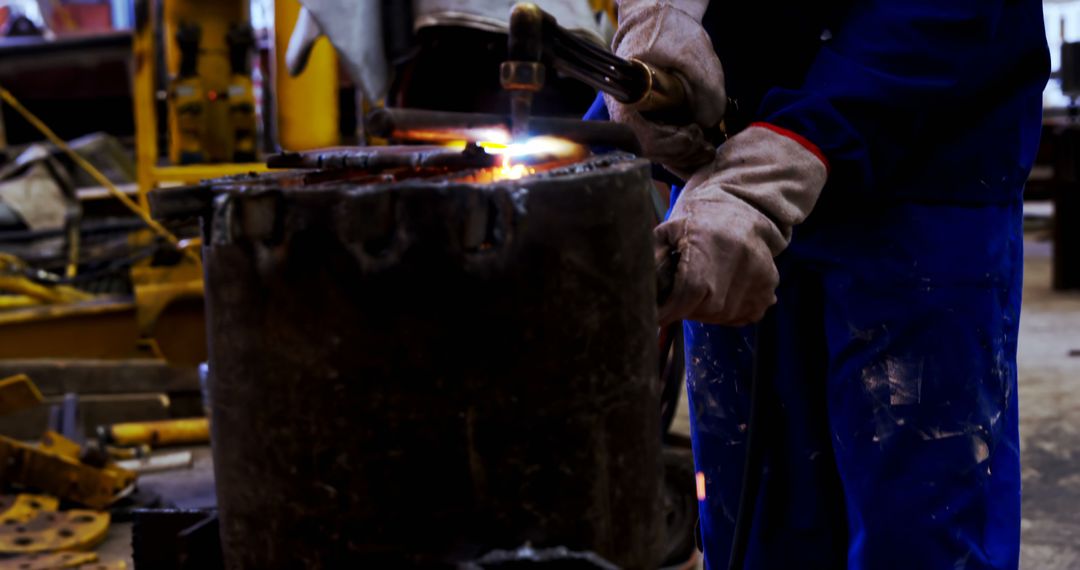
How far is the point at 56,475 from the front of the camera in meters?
3.63

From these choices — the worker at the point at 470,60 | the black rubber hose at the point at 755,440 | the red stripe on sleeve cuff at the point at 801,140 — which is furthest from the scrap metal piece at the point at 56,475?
the red stripe on sleeve cuff at the point at 801,140

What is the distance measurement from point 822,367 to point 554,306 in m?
0.75

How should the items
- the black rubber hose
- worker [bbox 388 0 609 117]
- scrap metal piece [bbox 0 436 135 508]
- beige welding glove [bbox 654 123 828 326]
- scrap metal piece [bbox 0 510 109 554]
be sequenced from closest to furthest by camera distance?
beige welding glove [bbox 654 123 828 326], the black rubber hose, scrap metal piece [bbox 0 510 109 554], worker [bbox 388 0 609 117], scrap metal piece [bbox 0 436 135 508]

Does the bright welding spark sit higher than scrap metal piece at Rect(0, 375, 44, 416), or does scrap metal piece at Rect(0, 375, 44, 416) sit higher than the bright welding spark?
the bright welding spark

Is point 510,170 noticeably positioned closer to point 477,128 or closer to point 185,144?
point 477,128

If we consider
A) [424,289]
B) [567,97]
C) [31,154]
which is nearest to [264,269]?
[424,289]

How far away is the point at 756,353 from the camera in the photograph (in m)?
1.65

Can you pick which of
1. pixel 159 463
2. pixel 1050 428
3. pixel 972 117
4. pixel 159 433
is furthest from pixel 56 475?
pixel 1050 428

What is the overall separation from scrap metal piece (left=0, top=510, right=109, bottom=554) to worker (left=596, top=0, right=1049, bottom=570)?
7.55 ft

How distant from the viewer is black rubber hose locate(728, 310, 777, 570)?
1647mm

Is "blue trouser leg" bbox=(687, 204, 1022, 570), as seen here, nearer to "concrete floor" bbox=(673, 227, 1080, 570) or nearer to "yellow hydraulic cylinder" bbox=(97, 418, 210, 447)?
"concrete floor" bbox=(673, 227, 1080, 570)

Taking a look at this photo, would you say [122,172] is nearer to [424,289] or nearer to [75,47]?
[75,47]

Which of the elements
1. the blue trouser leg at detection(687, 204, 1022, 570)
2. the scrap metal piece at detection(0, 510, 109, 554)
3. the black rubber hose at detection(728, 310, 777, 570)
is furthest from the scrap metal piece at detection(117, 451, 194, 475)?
the blue trouser leg at detection(687, 204, 1022, 570)

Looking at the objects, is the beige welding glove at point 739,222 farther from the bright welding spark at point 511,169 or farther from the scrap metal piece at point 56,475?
the scrap metal piece at point 56,475
